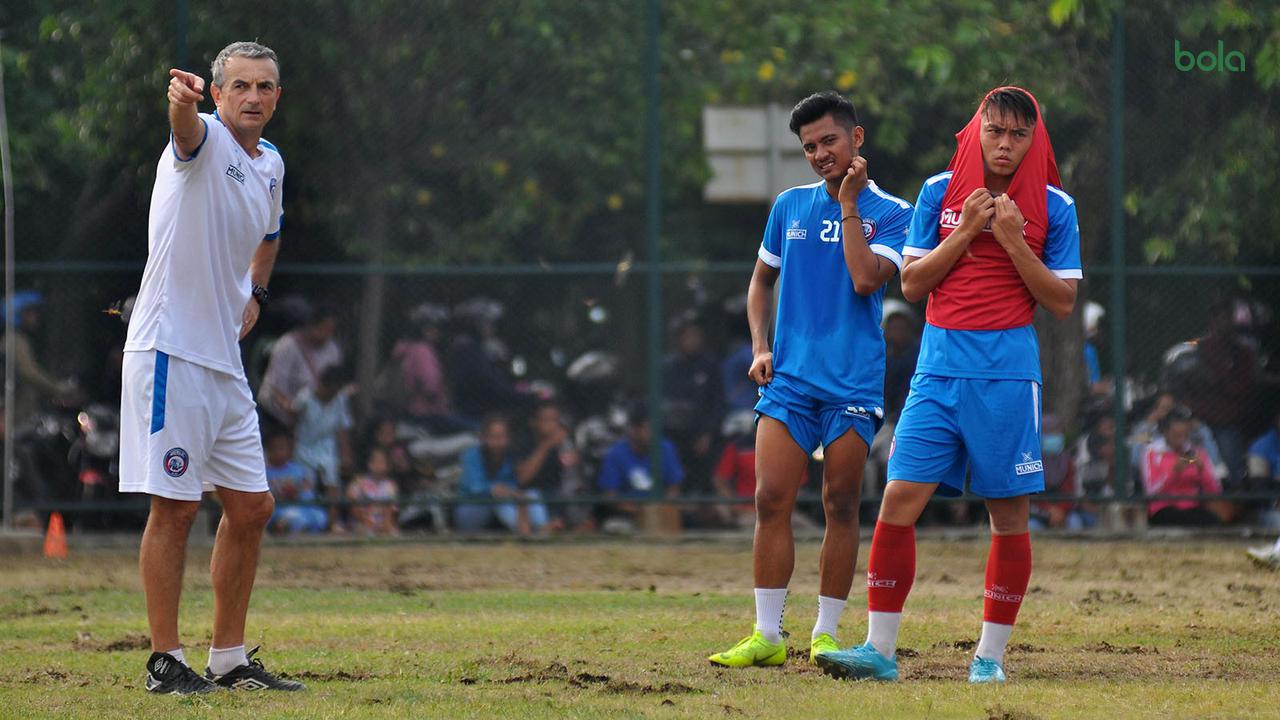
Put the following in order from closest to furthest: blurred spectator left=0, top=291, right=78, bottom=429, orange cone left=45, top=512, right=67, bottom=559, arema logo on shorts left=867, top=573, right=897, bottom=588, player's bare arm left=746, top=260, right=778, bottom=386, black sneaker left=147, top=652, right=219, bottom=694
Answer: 1. black sneaker left=147, top=652, right=219, bottom=694
2. arema logo on shorts left=867, top=573, right=897, bottom=588
3. player's bare arm left=746, top=260, right=778, bottom=386
4. orange cone left=45, top=512, right=67, bottom=559
5. blurred spectator left=0, top=291, right=78, bottom=429

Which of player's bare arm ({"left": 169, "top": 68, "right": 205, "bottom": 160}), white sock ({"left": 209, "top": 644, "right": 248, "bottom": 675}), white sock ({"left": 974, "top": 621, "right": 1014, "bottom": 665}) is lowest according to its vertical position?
white sock ({"left": 209, "top": 644, "right": 248, "bottom": 675})

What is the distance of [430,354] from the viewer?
1238cm

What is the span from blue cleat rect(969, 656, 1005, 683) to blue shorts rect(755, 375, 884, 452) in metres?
0.95

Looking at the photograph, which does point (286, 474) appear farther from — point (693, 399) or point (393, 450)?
point (693, 399)

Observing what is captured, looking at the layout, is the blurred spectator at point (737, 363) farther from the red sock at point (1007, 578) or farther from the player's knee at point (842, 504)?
the red sock at point (1007, 578)

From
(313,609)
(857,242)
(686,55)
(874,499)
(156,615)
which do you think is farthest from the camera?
(686,55)

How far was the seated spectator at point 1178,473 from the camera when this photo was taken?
12219mm

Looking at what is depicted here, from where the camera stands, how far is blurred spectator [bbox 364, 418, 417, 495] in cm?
1230

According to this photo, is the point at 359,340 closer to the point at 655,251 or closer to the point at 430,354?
the point at 430,354

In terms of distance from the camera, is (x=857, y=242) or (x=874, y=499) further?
(x=874, y=499)

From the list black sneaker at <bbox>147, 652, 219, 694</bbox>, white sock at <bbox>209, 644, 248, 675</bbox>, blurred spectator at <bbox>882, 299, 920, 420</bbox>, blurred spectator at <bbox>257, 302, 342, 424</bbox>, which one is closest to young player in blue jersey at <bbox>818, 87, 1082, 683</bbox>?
white sock at <bbox>209, 644, 248, 675</bbox>

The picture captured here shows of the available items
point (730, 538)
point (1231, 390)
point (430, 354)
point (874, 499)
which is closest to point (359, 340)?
point (430, 354)

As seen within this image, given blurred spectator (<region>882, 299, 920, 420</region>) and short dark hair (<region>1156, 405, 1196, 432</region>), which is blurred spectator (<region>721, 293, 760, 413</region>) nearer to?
blurred spectator (<region>882, 299, 920, 420</region>)

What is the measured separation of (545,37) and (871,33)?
239 cm
